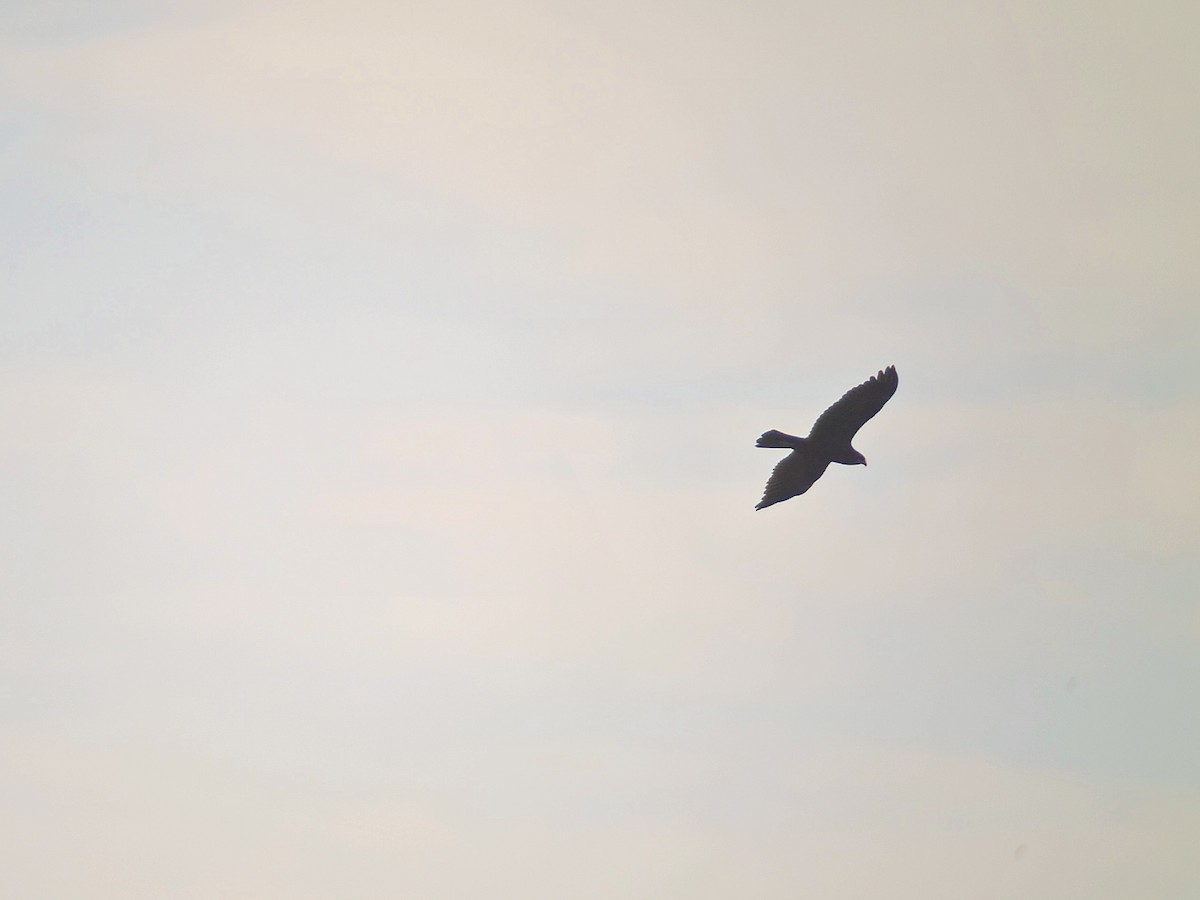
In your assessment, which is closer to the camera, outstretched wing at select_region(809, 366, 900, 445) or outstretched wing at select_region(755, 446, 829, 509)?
outstretched wing at select_region(809, 366, 900, 445)

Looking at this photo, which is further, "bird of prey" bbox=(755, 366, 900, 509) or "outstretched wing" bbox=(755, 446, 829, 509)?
"outstretched wing" bbox=(755, 446, 829, 509)

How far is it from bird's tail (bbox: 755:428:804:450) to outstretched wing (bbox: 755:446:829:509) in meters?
1.46

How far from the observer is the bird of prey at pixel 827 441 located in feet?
219

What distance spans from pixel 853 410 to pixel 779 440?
251 centimetres

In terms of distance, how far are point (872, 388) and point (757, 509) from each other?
6.19 meters

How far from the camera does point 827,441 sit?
226 ft

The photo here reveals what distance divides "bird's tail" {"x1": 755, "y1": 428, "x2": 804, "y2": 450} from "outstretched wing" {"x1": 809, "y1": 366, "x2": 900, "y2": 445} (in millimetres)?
856

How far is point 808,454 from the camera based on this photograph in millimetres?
69312

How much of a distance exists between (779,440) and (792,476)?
2885 millimetres

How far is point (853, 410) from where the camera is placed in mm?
67562

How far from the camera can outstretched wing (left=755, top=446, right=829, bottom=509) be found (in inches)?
2744

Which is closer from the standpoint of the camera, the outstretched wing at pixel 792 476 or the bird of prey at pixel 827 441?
the bird of prey at pixel 827 441

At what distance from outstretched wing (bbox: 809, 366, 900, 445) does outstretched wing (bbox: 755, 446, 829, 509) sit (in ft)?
3.69

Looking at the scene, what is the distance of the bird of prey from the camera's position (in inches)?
2623
